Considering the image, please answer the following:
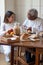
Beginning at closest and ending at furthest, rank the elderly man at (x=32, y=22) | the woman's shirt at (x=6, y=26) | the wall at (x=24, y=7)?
the elderly man at (x=32, y=22), the woman's shirt at (x=6, y=26), the wall at (x=24, y=7)

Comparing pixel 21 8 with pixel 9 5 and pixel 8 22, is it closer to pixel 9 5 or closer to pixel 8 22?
pixel 9 5

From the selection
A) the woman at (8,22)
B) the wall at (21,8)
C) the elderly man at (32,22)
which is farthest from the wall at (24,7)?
the woman at (8,22)

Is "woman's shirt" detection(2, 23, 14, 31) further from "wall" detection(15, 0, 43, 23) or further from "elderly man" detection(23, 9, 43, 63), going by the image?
"wall" detection(15, 0, 43, 23)

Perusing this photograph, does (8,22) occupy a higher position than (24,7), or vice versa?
(24,7)

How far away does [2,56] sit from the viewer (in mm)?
4180

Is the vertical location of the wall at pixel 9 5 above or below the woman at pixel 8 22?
above

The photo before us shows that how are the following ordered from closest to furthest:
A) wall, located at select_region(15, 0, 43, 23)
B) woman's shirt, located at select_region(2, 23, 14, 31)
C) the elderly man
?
1. the elderly man
2. woman's shirt, located at select_region(2, 23, 14, 31)
3. wall, located at select_region(15, 0, 43, 23)

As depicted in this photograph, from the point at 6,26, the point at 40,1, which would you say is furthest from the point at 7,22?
the point at 40,1

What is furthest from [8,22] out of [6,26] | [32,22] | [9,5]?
[9,5]

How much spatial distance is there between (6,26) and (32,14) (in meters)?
0.59

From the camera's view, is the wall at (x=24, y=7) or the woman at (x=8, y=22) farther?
the wall at (x=24, y=7)

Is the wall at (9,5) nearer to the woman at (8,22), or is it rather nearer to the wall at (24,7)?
the wall at (24,7)

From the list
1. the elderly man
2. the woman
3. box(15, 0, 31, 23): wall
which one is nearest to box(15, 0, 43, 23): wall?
box(15, 0, 31, 23): wall

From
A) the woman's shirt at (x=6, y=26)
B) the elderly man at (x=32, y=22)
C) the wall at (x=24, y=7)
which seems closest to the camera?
the elderly man at (x=32, y=22)
